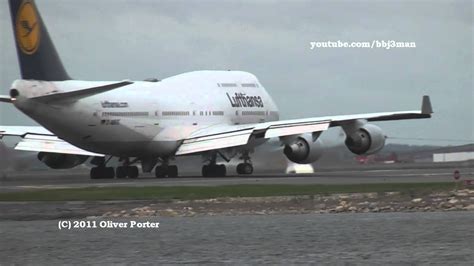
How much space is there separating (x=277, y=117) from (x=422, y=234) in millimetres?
43964

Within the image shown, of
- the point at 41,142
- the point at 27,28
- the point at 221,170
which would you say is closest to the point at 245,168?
the point at 221,170

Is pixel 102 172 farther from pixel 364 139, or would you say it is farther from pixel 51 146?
pixel 364 139

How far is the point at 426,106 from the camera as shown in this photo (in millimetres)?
50500

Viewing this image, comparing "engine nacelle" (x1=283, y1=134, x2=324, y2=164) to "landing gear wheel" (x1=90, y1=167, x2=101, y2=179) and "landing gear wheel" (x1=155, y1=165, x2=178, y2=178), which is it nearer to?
"landing gear wheel" (x1=155, y1=165, x2=178, y2=178)

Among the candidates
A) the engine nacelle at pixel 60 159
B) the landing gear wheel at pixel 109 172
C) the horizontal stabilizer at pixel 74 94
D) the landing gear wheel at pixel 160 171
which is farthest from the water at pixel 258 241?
the engine nacelle at pixel 60 159

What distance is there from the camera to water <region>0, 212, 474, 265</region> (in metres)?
20.1

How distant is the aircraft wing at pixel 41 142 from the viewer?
184 ft

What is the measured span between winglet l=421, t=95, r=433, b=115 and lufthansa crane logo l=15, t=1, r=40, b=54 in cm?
1902

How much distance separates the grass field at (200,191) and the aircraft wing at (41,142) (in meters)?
17.9

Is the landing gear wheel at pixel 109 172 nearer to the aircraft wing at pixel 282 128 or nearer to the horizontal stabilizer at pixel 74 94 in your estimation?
the aircraft wing at pixel 282 128

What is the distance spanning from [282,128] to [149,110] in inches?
368

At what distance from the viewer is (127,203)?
31.2 metres

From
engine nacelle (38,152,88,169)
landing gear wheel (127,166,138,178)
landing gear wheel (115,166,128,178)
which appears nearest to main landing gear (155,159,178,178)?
landing gear wheel (127,166,138,178)

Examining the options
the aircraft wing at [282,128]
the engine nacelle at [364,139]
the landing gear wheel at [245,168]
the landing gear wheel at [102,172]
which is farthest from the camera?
the landing gear wheel at [245,168]
